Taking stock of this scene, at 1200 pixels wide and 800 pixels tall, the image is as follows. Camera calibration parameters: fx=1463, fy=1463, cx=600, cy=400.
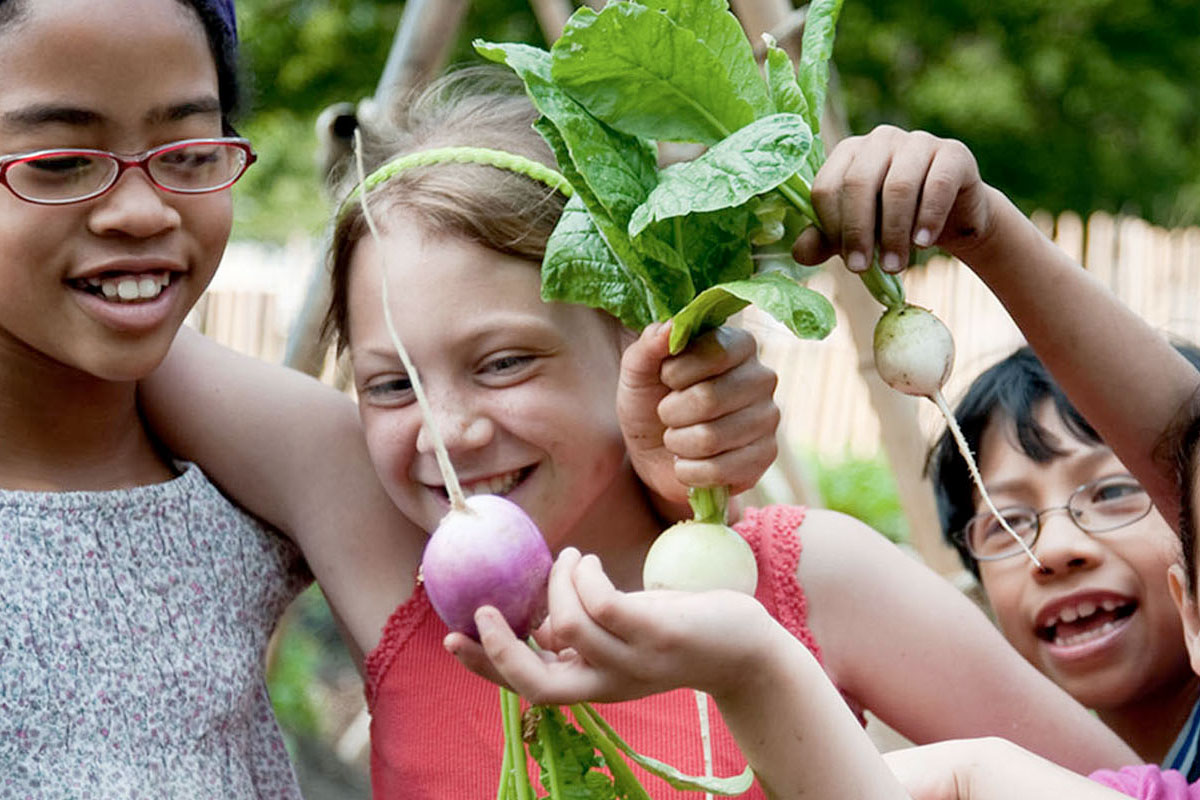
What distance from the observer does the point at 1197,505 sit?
1.81 metres

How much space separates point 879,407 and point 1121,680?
3.10 feet

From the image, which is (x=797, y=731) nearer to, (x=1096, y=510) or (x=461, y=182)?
(x=461, y=182)

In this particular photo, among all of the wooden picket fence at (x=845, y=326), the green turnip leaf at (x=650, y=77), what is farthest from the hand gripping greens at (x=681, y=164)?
the wooden picket fence at (x=845, y=326)

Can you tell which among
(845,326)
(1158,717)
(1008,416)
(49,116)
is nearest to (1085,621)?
(1158,717)

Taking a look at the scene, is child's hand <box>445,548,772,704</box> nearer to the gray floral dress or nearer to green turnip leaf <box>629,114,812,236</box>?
green turnip leaf <box>629,114,812,236</box>

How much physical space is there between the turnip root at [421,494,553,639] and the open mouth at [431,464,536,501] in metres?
0.41

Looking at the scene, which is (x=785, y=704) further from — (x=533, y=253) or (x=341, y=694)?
(x=341, y=694)

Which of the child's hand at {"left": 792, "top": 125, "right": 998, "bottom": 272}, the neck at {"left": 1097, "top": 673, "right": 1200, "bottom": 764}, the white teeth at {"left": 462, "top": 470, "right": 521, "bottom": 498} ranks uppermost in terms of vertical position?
the child's hand at {"left": 792, "top": 125, "right": 998, "bottom": 272}

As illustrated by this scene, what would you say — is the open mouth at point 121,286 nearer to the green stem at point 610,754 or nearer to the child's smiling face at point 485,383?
the child's smiling face at point 485,383

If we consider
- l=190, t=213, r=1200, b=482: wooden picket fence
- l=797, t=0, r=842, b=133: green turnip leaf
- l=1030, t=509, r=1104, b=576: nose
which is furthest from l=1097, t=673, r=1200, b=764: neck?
l=190, t=213, r=1200, b=482: wooden picket fence

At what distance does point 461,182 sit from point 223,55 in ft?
1.20

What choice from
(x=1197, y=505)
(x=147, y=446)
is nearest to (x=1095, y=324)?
(x=1197, y=505)

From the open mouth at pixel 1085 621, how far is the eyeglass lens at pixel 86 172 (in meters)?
1.49

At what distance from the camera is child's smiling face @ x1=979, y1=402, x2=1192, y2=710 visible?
2295mm
